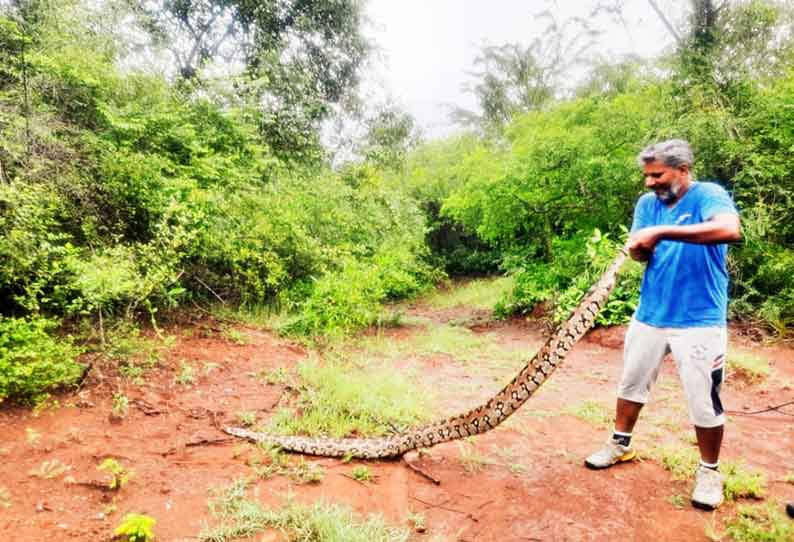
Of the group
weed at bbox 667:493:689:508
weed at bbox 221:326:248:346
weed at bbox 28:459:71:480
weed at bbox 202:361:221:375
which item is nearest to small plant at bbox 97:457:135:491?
weed at bbox 28:459:71:480

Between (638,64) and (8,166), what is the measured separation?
503 inches

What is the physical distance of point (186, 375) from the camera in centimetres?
479

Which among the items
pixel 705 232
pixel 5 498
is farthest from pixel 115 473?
pixel 705 232

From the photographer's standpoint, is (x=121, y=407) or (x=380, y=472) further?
(x=121, y=407)

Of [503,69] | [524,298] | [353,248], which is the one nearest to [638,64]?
[524,298]

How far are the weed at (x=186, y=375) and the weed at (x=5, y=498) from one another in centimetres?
196

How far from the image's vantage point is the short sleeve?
2.63 metres

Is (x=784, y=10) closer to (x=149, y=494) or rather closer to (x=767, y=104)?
(x=767, y=104)

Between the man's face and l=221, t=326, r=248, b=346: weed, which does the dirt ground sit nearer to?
l=221, t=326, r=248, b=346: weed

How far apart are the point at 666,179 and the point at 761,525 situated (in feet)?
7.03

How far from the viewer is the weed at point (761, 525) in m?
2.47

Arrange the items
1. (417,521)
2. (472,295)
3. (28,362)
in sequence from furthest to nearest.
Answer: (472,295), (28,362), (417,521)

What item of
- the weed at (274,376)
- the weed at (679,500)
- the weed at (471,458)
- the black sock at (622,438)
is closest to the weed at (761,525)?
the weed at (679,500)

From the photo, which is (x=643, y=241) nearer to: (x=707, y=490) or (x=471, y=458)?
(x=707, y=490)
